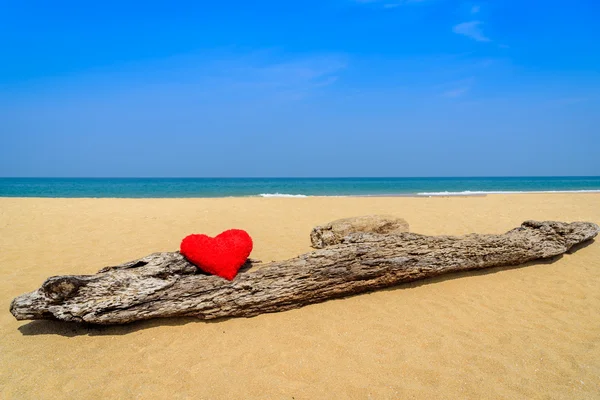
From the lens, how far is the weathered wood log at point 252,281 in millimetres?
4137

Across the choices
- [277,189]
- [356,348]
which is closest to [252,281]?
[356,348]

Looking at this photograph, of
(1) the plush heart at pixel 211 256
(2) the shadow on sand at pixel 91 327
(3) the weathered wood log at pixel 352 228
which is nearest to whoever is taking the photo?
(2) the shadow on sand at pixel 91 327

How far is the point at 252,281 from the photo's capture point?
4.70 metres

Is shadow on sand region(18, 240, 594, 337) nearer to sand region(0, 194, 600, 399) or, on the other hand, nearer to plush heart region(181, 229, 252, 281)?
sand region(0, 194, 600, 399)

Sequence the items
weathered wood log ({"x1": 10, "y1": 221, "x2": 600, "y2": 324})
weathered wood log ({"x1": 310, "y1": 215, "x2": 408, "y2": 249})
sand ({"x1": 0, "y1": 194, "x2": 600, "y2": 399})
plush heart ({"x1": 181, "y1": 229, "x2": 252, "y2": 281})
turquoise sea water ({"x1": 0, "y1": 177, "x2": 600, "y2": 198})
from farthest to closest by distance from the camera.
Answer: turquoise sea water ({"x1": 0, "y1": 177, "x2": 600, "y2": 198}), weathered wood log ({"x1": 310, "y1": 215, "x2": 408, "y2": 249}), plush heart ({"x1": 181, "y1": 229, "x2": 252, "y2": 281}), weathered wood log ({"x1": 10, "y1": 221, "x2": 600, "y2": 324}), sand ({"x1": 0, "y1": 194, "x2": 600, "y2": 399})

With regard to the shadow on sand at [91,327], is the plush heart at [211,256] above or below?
above

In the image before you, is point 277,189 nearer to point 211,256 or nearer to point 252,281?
point 211,256

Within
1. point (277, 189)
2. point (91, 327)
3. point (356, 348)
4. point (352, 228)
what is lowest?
point (277, 189)

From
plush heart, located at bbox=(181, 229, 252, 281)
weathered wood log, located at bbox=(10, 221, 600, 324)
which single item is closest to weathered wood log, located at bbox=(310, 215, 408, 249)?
weathered wood log, located at bbox=(10, 221, 600, 324)

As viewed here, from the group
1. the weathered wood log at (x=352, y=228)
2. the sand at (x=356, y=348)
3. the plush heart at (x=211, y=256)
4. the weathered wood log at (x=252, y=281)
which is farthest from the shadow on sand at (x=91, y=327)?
the weathered wood log at (x=352, y=228)

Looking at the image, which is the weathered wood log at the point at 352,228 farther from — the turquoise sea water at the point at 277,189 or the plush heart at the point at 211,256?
the turquoise sea water at the point at 277,189

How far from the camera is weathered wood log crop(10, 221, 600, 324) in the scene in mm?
4137

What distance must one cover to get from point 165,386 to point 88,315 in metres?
1.47

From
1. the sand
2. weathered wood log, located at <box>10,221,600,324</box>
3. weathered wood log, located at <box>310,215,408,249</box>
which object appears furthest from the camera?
weathered wood log, located at <box>310,215,408,249</box>
